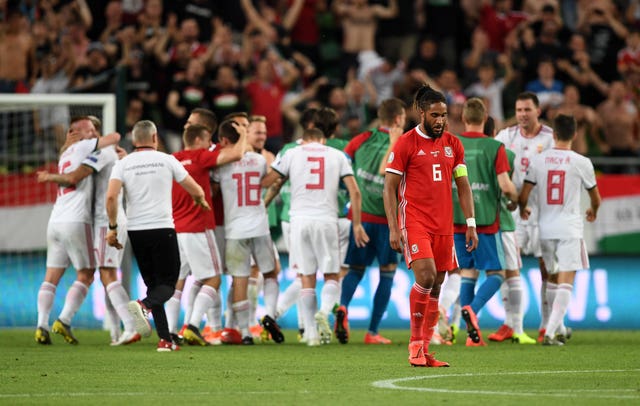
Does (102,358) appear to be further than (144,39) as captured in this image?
No

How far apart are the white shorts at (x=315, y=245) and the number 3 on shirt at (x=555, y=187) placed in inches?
91.5

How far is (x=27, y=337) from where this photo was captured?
48.1 feet

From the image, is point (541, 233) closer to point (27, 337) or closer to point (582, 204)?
point (582, 204)

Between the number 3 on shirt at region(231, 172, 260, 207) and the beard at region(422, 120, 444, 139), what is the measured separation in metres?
3.65

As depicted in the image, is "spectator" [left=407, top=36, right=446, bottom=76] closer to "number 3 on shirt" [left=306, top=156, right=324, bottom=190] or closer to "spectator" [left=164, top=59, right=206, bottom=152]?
"spectator" [left=164, top=59, right=206, bottom=152]

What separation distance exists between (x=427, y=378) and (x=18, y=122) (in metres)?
10.2

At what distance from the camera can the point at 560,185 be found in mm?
13141

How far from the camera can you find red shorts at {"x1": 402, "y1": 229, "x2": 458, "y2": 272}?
9.71 meters

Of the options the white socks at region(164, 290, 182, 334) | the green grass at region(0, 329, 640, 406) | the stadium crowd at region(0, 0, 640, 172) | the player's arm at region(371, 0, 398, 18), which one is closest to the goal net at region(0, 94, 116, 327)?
the stadium crowd at region(0, 0, 640, 172)

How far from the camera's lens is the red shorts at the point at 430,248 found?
382 inches

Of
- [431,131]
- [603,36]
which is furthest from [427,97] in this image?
[603,36]

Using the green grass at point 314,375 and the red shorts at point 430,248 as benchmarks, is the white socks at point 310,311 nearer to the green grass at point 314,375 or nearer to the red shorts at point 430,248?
the green grass at point 314,375

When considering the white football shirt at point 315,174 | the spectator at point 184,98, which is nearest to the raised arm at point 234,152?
the white football shirt at point 315,174

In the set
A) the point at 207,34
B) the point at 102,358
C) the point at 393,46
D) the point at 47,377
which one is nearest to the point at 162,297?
the point at 102,358
